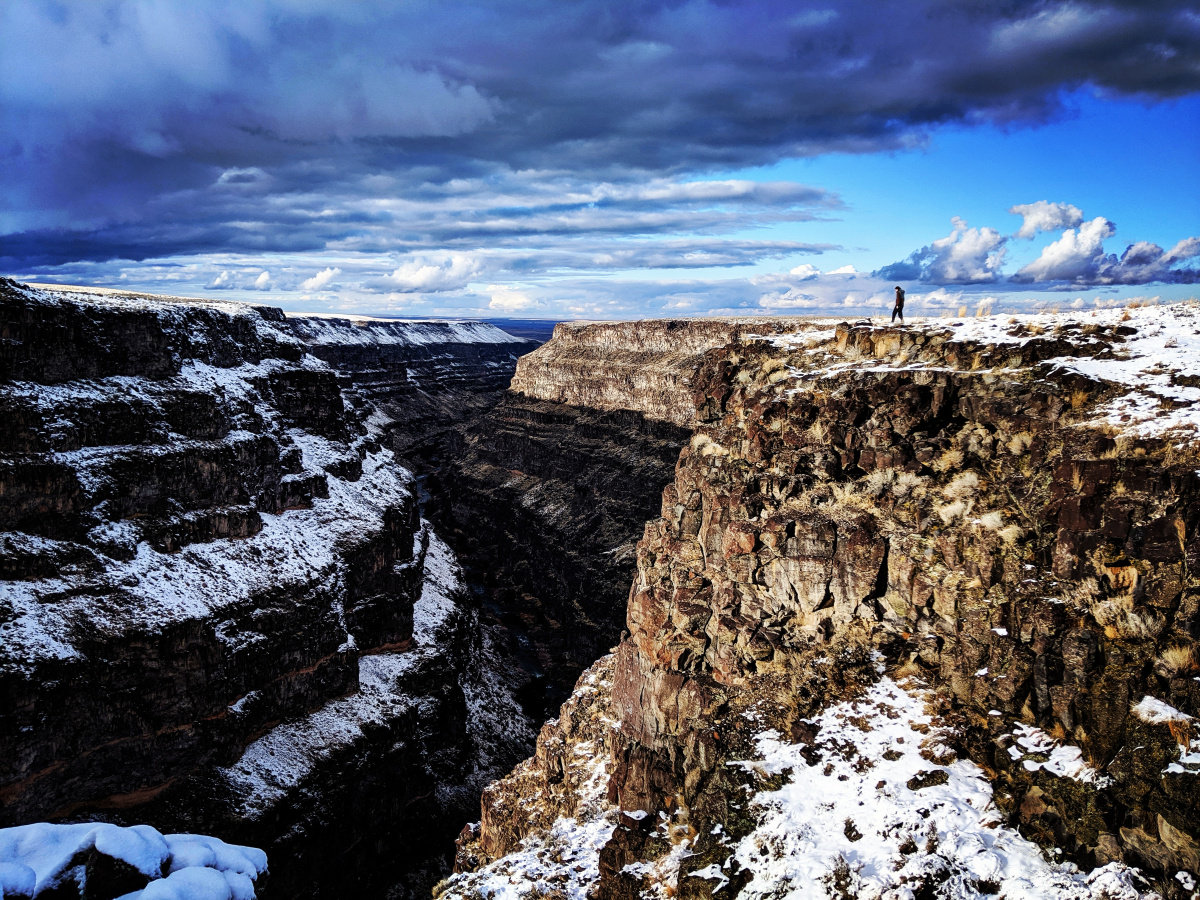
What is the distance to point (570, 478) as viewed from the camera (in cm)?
12188

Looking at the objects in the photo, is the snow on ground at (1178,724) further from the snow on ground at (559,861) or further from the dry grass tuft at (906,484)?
the snow on ground at (559,861)

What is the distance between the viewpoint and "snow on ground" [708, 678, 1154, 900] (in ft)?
64.4

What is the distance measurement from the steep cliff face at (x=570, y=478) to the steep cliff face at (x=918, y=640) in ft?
147

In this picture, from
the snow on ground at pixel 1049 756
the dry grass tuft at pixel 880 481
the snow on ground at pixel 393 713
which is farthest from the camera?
the snow on ground at pixel 393 713

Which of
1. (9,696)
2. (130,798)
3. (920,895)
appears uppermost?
(920,895)

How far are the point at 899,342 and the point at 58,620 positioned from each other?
47.8m

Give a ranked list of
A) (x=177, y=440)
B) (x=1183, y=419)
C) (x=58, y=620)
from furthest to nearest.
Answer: (x=177, y=440) < (x=58, y=620) < (x=1183, y=419)

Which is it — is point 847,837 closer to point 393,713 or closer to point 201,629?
point 201,629

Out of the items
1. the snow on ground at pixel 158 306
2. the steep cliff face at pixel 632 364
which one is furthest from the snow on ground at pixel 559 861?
the steep cliff face at pixel 632 364

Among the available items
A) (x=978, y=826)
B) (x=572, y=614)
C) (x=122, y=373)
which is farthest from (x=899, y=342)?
(x=572, y=614)

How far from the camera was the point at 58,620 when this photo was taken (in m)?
42.8

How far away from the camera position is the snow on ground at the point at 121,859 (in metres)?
13.9

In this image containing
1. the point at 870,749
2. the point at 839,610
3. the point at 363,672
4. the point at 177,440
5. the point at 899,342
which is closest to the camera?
the point at 870,749

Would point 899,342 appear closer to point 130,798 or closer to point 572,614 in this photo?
point 130,798
